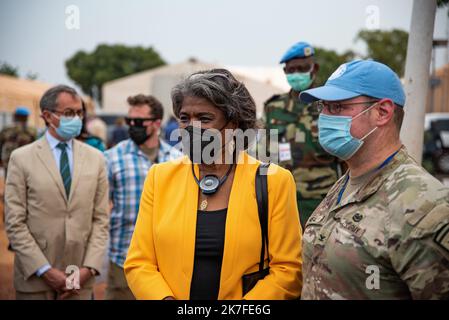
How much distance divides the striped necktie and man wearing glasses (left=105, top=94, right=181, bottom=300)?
0.68 metres

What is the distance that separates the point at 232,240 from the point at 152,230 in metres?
0.44

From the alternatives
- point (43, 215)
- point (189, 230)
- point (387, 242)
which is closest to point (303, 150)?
point (43, 215)

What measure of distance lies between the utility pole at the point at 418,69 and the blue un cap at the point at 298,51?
4.07 feet

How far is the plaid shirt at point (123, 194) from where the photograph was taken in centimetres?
480

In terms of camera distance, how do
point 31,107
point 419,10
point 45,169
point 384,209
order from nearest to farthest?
point 384,209 < point 419,10 < point 45,169 < point 31,107

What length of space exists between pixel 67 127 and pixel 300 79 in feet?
6.88

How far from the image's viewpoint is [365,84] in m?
2.25

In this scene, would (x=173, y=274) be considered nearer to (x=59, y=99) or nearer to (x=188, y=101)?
(x=188, y=101)

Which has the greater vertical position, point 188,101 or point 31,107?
point 188,101

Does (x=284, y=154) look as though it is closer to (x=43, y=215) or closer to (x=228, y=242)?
(x=43, y=215)

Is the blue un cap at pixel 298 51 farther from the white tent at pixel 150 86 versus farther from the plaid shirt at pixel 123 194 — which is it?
the white tent at pixel 150 86

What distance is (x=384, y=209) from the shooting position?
2.07m
